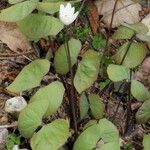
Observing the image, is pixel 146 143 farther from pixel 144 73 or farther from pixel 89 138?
pixel 144 73

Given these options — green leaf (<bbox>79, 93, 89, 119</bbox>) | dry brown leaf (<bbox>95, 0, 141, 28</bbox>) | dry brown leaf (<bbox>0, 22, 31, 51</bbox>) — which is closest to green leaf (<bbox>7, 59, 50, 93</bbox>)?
green leaf (<bbox>79, 93, 89, 119</bbox>)

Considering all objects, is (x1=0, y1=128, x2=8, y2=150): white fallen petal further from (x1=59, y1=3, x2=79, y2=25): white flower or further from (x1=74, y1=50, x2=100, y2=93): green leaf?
(x1=59, y1=3, x2=79, y2=25): white flower

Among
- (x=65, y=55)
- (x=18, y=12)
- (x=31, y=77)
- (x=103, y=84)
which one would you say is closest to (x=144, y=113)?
(x=103, y=84)

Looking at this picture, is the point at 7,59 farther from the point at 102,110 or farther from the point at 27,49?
the point at 102,110

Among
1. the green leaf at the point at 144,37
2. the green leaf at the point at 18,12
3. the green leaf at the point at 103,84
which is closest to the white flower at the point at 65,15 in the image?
the green leaf at the point at 18,12

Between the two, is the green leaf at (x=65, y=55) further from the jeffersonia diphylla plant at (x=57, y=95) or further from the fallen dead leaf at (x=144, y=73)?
the fallen dead leaf at (x=144, y=73)
